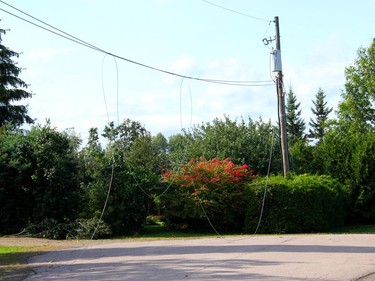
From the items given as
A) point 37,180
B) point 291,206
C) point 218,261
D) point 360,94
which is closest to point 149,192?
point 37,180

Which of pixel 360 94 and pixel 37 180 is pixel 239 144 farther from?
pixel 360 94

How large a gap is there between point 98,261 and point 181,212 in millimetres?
9508

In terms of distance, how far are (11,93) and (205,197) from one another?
19.1m

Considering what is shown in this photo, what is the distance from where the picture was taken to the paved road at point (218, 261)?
10.0 m

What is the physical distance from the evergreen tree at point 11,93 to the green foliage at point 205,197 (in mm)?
16525

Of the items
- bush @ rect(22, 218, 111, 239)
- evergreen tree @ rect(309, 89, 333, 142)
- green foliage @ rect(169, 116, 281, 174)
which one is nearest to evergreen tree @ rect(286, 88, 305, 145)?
evergreen tree @ rect(309, 89, 333, 142)

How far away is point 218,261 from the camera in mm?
12078

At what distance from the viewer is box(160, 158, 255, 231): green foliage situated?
72.7 ft

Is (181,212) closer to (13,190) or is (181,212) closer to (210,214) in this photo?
(210,214)

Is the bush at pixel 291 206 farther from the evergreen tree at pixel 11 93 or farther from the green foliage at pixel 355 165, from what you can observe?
the evergreen tree at pixel 11 93

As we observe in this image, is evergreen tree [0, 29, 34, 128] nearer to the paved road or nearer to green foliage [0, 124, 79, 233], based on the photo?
green foliage [0, 124, 79, 233]

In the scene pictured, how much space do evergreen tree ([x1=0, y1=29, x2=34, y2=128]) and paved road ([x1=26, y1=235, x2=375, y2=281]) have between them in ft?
70.2

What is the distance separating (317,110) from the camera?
221ft

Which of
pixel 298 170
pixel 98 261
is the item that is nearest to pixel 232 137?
pixel 298 170
